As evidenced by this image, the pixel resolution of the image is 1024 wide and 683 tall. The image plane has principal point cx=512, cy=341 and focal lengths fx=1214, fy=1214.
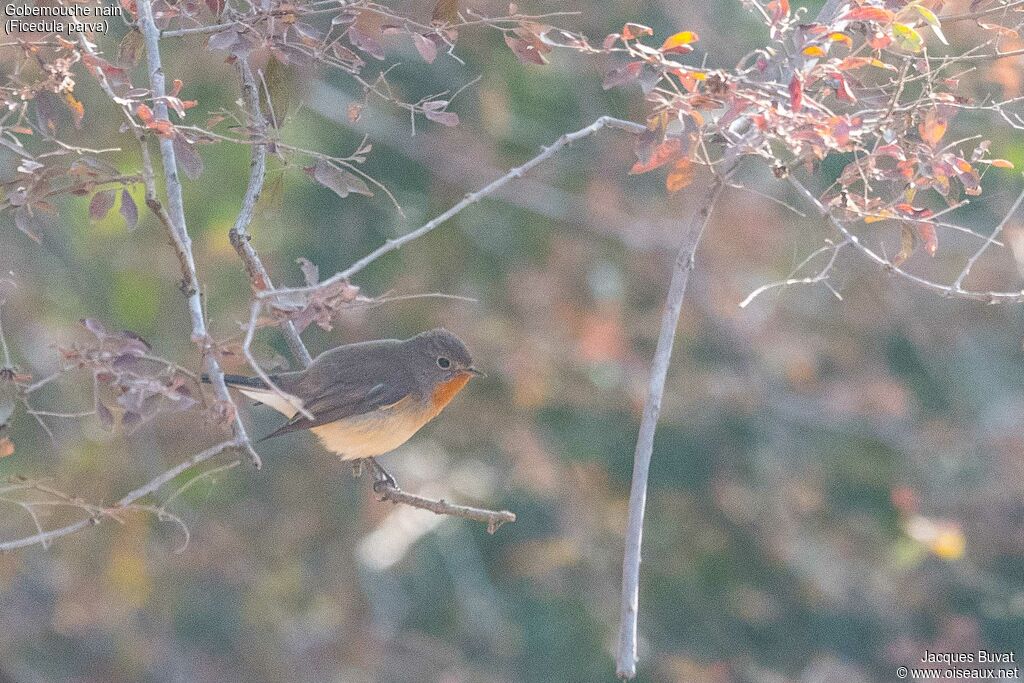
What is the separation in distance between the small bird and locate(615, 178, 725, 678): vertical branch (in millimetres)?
1635

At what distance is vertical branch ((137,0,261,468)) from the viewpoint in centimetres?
270

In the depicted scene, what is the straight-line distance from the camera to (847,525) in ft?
27.3

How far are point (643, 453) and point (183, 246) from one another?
1.21m

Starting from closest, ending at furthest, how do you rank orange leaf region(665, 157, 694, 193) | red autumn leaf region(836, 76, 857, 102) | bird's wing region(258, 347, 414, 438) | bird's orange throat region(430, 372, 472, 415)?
1. red autumn leaf region(836, 76, 857, 102)
2. orange leaf region(665, 157, 694, 193)
3. bird's wing region(258, 347, 414, 438)
4. bird's orange throat region(430, 372, 472, 415)

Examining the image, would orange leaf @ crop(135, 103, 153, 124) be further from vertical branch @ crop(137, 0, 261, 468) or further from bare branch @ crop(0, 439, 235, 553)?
bare branch @ crop(0, 439, 235, 553)

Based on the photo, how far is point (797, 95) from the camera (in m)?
2.67

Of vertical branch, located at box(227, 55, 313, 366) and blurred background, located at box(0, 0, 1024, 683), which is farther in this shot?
blurred background, located at box(0, 0, 1024, 683)

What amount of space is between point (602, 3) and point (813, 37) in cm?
505

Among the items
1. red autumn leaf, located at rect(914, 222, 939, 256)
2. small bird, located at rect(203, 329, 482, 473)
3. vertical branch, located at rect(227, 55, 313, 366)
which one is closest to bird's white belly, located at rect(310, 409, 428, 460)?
small bird, located at rect(203, 329, 482, 473)

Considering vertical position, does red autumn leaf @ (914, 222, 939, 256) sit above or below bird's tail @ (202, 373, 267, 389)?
above

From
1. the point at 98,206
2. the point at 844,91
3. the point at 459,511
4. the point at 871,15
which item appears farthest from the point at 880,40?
the point at 98,206

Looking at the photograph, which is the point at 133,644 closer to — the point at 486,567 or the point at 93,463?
the point at 93,463

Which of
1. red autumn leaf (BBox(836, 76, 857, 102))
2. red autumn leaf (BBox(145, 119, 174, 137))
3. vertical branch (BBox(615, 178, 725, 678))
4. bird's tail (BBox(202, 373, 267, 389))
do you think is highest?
red autumn leaf (BBox(145, 119, 174, 137))

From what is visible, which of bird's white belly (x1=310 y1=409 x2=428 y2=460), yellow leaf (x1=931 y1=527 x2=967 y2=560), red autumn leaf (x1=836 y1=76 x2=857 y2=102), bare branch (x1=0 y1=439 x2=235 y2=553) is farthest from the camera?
yellow leaf (x1=931 y1=527 x2=967 y2=560)
